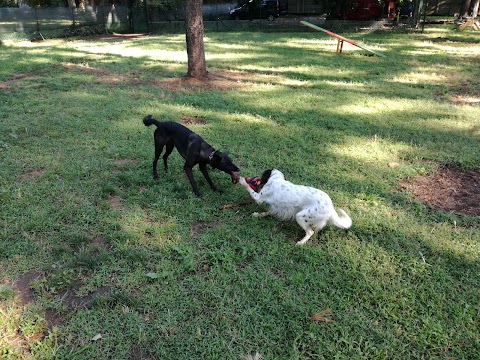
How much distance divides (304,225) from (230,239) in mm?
667

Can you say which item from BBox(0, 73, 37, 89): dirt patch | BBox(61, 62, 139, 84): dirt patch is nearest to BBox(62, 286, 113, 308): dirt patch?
BBox(61, 62, 139, 84): dirt patch

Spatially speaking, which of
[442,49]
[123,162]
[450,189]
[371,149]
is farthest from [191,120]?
[442,49]

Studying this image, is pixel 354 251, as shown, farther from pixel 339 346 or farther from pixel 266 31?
pixel 266 31

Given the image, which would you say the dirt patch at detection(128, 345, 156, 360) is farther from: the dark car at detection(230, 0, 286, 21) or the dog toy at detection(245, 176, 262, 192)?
the dark car at detection(230, 0, 286, 21)

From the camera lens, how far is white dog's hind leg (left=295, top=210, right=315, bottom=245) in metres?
3.19

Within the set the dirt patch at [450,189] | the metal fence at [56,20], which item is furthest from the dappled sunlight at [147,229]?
the metal fence at [56,20]

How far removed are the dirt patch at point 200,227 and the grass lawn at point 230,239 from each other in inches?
0.7

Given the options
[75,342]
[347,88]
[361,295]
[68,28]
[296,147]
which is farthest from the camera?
[68,28]

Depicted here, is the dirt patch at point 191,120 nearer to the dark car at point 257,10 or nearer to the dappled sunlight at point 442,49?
the dappled sunlight at point 442,49

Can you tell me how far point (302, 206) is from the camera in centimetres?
328

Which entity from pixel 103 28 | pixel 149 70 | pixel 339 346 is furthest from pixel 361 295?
pixel 103 28

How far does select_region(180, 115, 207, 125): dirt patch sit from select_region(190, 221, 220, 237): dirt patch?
9.67ft

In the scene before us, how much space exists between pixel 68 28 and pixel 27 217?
1862cm

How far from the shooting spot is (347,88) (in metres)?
8.53
